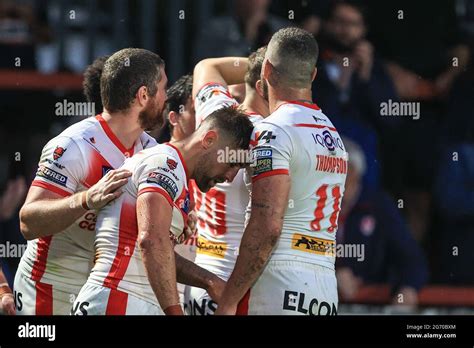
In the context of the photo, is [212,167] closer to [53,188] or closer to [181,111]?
[53,188]

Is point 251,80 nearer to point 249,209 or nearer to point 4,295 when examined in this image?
point 249,209

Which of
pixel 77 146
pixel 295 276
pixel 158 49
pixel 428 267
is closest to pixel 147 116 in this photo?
pixel 77 146

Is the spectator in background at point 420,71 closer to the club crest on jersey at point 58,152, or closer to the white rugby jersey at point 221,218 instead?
the white rugby jersey at point 221,218

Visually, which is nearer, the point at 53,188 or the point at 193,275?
the point at 193,275

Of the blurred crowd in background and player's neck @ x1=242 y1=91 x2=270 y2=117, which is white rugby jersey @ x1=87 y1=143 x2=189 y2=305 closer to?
player's neck @ x1=242 y1=91 x2=270 y2=117

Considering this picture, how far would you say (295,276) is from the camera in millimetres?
5336

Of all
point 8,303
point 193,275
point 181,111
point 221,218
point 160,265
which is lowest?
point 8,303

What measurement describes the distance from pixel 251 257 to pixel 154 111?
3.78 ft

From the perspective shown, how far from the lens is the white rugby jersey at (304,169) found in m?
5.26

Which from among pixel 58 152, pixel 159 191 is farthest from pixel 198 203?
pixel 159 191

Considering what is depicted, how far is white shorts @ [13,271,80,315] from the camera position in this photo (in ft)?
19.2

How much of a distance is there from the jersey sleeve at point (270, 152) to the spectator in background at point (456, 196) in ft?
14.3

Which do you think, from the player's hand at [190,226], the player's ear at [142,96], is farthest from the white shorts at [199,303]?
the player's ear at [142,96]

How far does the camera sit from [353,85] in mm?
9477
